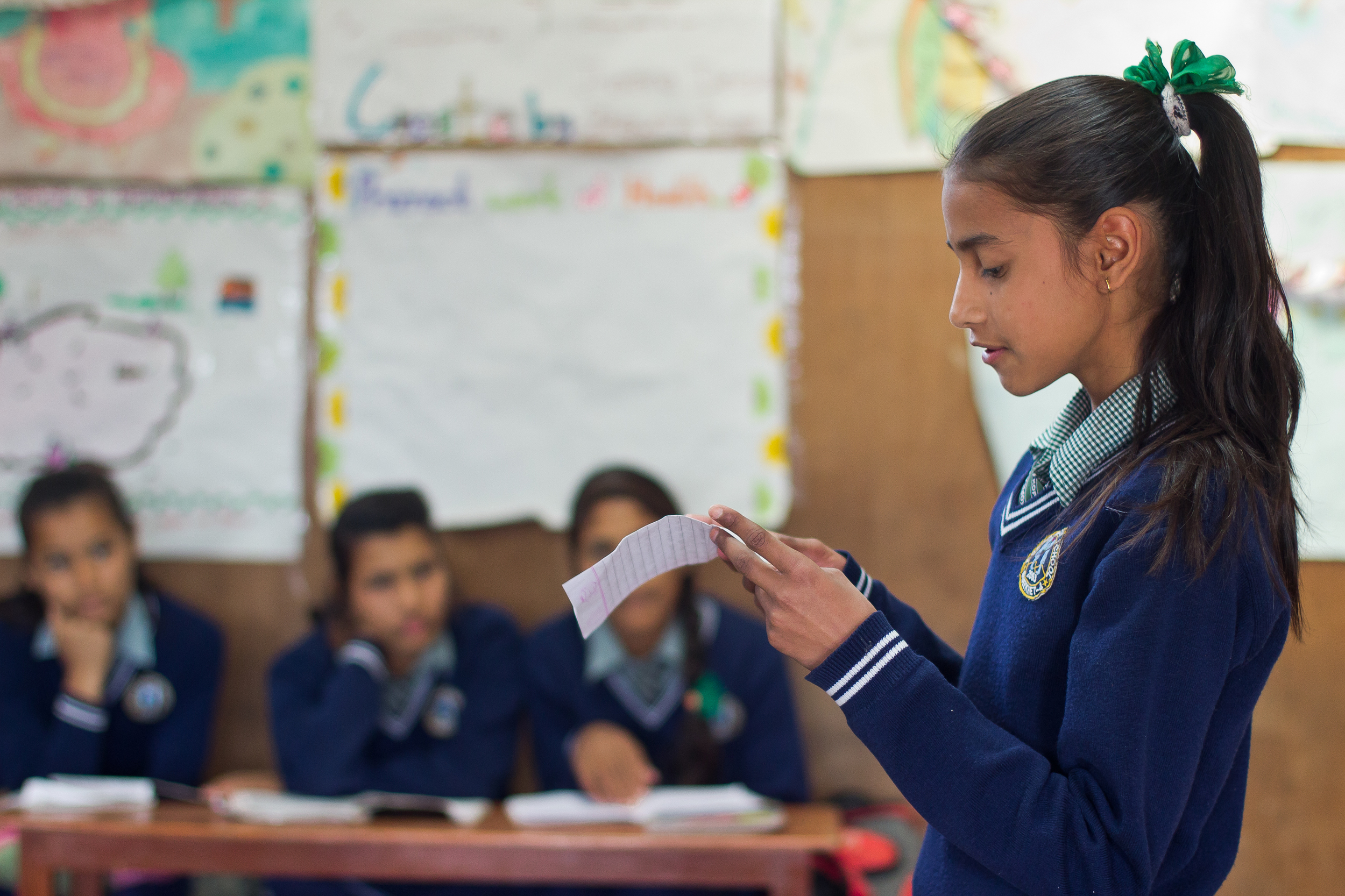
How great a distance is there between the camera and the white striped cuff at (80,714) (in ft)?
6.72

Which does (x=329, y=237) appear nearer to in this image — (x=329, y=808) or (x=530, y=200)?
(x=530, y=200)

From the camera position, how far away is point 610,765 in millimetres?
1840

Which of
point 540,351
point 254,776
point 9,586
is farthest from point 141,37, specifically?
point 254,776

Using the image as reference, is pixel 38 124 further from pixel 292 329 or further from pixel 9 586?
pixel 9 586

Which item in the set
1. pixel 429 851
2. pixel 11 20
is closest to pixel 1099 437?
pixel 429 851

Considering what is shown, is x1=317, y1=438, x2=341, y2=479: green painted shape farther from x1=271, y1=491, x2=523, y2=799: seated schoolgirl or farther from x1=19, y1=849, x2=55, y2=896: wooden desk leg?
x1=19, y1=849, x2=55, y2=896: wooden desk leg

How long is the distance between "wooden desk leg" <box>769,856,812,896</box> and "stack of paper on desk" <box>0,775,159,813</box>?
1.16 m

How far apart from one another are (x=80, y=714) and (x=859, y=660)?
76.3 inches

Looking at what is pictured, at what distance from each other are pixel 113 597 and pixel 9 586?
415 millimetres

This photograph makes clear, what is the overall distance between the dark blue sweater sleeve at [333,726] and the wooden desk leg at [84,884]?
0.36 m

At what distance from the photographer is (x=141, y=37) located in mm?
2299

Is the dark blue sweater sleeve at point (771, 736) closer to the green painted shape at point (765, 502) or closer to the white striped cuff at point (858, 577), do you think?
the green painted shape at point (765, 502)

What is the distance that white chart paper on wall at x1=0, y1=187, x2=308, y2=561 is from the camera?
2293mm

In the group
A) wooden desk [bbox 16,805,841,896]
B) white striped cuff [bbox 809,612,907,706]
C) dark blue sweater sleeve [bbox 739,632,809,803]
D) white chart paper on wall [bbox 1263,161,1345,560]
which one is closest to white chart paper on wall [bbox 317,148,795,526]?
dark blue sweater sleeve [bbox 739,632,809,803]
